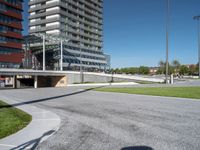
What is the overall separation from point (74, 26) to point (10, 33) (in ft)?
121

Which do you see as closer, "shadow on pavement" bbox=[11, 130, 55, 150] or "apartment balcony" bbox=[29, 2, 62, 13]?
"shadow on pavement" bbox=[11, 130, 55, 150]

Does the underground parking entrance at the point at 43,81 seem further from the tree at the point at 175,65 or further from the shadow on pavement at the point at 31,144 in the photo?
the tree at the point at 175,65

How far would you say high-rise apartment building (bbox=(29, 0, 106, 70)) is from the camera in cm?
8775

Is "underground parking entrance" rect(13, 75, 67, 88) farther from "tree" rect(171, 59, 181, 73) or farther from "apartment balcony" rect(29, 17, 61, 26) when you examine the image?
"tree" rect(171, 59, 181, 73)

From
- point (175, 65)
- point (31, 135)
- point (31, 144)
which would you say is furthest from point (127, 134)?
point (175, 65)

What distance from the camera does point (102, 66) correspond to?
10725 cm

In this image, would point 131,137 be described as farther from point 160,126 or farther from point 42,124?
point 42,124

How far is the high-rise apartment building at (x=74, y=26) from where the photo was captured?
8775cm

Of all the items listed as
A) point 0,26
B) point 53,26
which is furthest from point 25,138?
point 53,26

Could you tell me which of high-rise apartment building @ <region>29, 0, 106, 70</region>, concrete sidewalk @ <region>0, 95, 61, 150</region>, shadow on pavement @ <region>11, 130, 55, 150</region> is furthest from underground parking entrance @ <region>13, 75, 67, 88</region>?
shadow on pavement @ <region>11, 130, 55, 150</region>

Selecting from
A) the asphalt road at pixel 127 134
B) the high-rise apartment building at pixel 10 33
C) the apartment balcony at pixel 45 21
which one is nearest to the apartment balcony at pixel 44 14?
the apartment balcony at pixel 45 21

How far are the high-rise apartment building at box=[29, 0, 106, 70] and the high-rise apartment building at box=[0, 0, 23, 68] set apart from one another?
15988 millimetres

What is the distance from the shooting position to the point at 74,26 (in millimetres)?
97000

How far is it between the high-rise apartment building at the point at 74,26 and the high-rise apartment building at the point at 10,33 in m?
16.0
